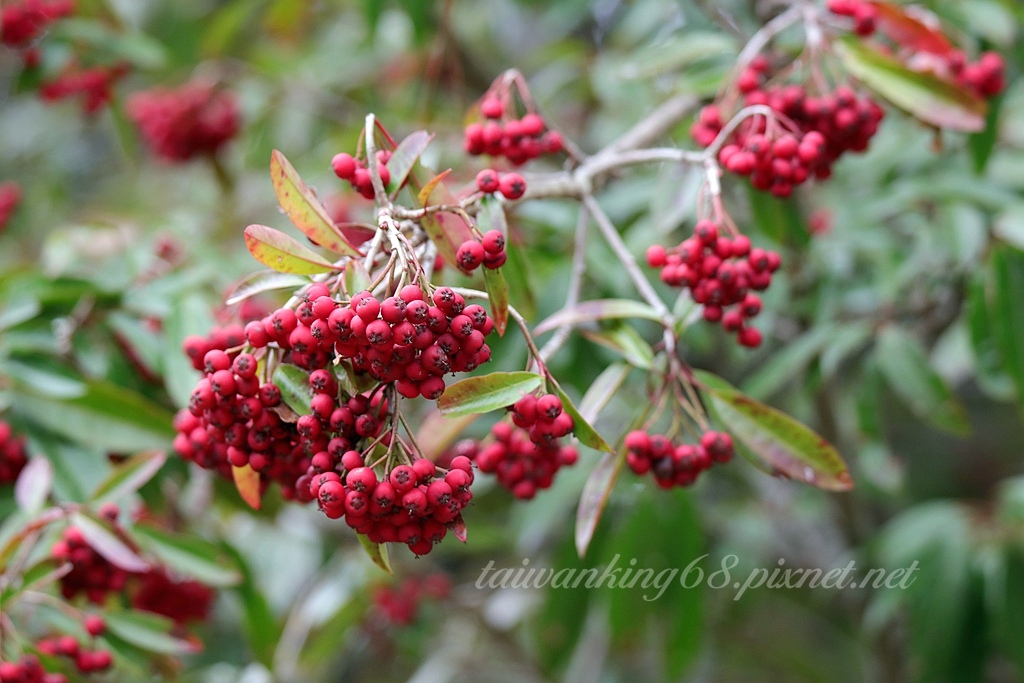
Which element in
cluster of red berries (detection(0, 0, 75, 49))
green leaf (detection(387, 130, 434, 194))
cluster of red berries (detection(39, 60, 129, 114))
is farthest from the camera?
cluster of red berries (detection(39, 60, 129, 114))

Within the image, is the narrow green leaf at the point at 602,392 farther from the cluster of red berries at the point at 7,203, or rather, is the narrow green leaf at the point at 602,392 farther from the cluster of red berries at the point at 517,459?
the cluster of red berries at the point at 7,203

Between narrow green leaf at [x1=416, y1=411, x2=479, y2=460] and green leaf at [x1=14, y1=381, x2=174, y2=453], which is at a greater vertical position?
narrow green leaf at [x1=416, y1=411, x2=479, y2=460]

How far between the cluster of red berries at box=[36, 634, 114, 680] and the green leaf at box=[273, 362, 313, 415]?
732 millimetres

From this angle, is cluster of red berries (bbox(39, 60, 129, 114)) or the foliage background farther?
cluster of red berries (bbox(39, 60, 129, 114))

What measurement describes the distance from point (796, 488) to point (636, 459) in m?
2.09

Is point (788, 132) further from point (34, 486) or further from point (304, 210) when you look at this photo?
point (34, 486)

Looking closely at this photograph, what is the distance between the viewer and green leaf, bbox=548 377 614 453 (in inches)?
45.7

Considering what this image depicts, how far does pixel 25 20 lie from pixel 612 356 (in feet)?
6.10

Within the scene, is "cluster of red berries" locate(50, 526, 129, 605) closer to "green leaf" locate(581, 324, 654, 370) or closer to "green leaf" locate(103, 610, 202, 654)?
"green leaf" locate(103, 610, 202, 654)

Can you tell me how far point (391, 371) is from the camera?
1.04m

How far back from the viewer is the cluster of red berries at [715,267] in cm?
132

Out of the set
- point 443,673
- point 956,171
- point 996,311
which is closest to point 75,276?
point 443,673

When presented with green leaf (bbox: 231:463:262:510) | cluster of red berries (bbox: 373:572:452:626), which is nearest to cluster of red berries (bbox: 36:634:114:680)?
green leaf (bbox: 231:463:262:510)

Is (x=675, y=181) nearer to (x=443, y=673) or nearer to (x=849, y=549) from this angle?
(x=849, y=549)
